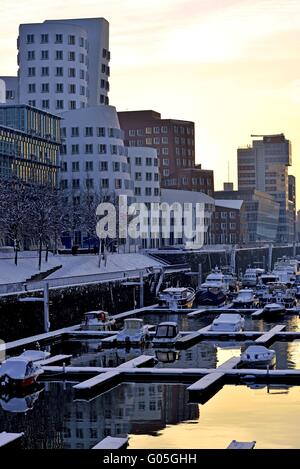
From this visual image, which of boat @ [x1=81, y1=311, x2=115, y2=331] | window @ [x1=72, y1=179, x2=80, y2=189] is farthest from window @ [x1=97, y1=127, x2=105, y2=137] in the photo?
boat @ [x1=81, y1=311, x2=115, y2=331]

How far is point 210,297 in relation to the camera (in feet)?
415

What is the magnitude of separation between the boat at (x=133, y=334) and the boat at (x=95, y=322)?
827 cm

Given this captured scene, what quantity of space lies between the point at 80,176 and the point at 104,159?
5.79 meters

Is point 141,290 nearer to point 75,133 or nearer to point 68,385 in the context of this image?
point 68,385

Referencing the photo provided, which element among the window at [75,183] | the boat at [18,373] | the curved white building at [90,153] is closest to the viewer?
the boat at [18,373]

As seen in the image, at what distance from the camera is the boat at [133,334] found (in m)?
84.1

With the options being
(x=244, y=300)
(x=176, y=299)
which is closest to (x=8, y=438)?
(x=176, y=299)

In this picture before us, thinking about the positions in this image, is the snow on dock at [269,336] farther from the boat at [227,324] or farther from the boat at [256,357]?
the boat at [256,357]

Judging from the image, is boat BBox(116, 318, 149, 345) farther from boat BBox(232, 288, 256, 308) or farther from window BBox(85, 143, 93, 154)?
window BBox(85, 143, 93, 154)

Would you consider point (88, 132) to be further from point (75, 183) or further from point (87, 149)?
point (75, 183)

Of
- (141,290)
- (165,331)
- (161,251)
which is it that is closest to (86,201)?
(161,251)

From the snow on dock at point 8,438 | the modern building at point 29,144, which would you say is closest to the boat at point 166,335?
the snow on dock at point 8,438

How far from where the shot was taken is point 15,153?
483ft

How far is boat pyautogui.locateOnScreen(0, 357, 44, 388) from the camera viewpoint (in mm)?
63469
